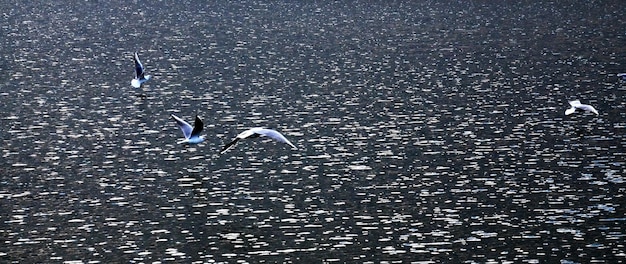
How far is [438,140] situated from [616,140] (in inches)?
303

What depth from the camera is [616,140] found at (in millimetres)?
48031

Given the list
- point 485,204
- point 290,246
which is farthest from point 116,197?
point 485,204

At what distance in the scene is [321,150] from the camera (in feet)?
155

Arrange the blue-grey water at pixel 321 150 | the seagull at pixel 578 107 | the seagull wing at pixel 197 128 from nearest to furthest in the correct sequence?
the blue-grey water at pixel 321 150
the seagull wing at pixel 197 128
the seagull at pixel 578 107

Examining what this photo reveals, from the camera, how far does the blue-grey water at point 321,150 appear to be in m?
33.7

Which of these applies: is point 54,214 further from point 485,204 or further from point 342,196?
point 485,204

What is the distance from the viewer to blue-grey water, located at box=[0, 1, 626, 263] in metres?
33.7

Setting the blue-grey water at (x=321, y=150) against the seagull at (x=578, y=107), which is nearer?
the blue-grey water at (x=321, y=150)

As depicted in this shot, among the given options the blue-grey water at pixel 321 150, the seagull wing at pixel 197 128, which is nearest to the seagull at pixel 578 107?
the blue-grey water at pixel 321 150

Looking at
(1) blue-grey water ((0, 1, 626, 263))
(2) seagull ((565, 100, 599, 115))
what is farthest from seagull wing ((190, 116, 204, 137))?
(2) seagull ((565, 100, 599, 115))

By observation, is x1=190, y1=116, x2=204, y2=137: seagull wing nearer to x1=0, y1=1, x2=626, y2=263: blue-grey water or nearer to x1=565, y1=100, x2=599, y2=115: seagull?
x1=0, y1=1, x2=626, y2=263: blue-grey water

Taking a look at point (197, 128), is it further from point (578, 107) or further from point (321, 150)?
point (578, 107)

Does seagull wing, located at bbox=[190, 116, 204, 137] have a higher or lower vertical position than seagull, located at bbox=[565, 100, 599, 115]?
lower

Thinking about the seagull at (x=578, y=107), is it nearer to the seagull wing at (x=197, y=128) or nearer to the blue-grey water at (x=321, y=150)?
the blue-grey water at (x=321, y=150)
